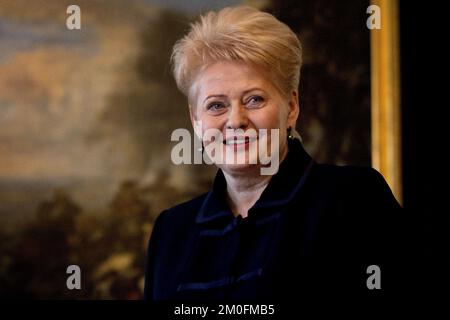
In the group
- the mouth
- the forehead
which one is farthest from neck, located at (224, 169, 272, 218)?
the forehead

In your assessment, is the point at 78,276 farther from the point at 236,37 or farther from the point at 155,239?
the point at 236,37

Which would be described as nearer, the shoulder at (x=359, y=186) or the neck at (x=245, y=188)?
the shoulder at (x=359, y=186)

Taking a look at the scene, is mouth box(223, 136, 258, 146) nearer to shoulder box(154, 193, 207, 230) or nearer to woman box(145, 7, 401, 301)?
woman box(145, 7, 401, 301)

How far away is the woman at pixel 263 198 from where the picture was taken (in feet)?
4.88

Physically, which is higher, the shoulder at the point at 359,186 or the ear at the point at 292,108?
the ear at the point at 292,108

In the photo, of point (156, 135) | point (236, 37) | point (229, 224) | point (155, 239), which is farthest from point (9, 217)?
point (236, 37)

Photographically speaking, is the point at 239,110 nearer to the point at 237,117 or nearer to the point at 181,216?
the point at 237,117

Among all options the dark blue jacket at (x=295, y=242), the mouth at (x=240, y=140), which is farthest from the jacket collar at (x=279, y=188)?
the mouth at (x=240, y=140)

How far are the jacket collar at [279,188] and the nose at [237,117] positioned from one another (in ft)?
0.55

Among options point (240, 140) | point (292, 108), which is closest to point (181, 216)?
point (240, 140)

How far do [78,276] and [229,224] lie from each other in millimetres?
1191

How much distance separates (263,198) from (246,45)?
15.3 inches

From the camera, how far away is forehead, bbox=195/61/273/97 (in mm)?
1566

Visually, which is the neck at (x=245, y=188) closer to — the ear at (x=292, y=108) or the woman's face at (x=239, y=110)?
the woman's face at (x=239, y=110)
